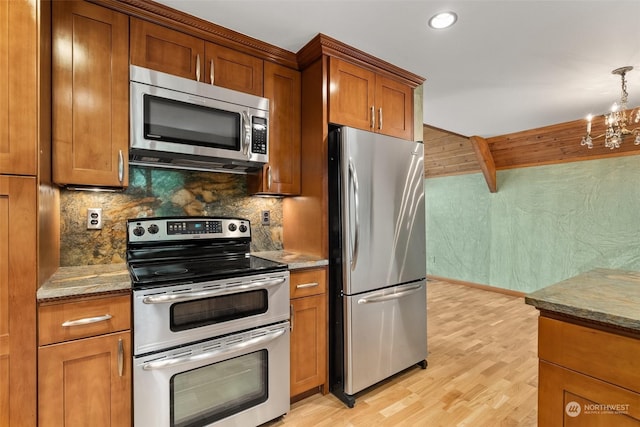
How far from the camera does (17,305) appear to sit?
1211mm

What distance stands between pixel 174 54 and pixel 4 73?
2.75ft

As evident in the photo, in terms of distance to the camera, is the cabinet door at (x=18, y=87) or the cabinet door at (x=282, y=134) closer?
the cabinet door at (x=18, y=87)

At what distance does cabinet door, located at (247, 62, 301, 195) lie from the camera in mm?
2201

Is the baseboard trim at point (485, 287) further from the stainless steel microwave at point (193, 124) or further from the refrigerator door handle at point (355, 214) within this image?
the stainless steel microwave at point (193, 124)

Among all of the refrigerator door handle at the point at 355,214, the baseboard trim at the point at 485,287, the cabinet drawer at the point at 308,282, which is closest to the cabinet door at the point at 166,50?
the refrigerator door handle at the point at 355,214

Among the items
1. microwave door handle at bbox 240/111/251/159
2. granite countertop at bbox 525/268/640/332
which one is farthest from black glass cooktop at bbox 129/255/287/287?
granite countertop at bbox 525/268/640/332

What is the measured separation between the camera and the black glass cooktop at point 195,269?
1479 mm

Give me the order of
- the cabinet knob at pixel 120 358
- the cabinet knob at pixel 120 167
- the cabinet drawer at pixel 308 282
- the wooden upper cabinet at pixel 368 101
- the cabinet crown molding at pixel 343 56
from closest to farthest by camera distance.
A: the cabinet knob at pixel 120 358 < the cabinet knob at pixel 120 167 < the cabinet drawer at pixel 308 282 < the cabinet crown molding at pixel 343 56 < the wooden upper cabinet at pixel 368 101

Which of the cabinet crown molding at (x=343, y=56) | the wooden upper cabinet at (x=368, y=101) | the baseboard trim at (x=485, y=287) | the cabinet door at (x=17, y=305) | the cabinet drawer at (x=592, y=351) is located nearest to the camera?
the cabinet drawer at (x=592, y=351)

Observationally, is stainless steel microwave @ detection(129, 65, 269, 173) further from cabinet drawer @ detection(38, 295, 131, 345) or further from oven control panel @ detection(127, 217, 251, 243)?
cabinet drawer @ detection(38, 295, 131, 345)

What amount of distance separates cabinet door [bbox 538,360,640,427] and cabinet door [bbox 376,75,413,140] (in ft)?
6.02

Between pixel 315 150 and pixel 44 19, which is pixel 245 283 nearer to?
pixel 315 150

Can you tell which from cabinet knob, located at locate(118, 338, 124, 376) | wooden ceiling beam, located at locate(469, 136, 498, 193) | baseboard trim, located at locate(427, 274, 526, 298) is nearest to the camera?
cabinet knob, located at locate(118, 338, 124, 376)

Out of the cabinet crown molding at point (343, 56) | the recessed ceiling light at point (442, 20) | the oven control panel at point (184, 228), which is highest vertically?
the recessed ceiling light at point (442, 20)
